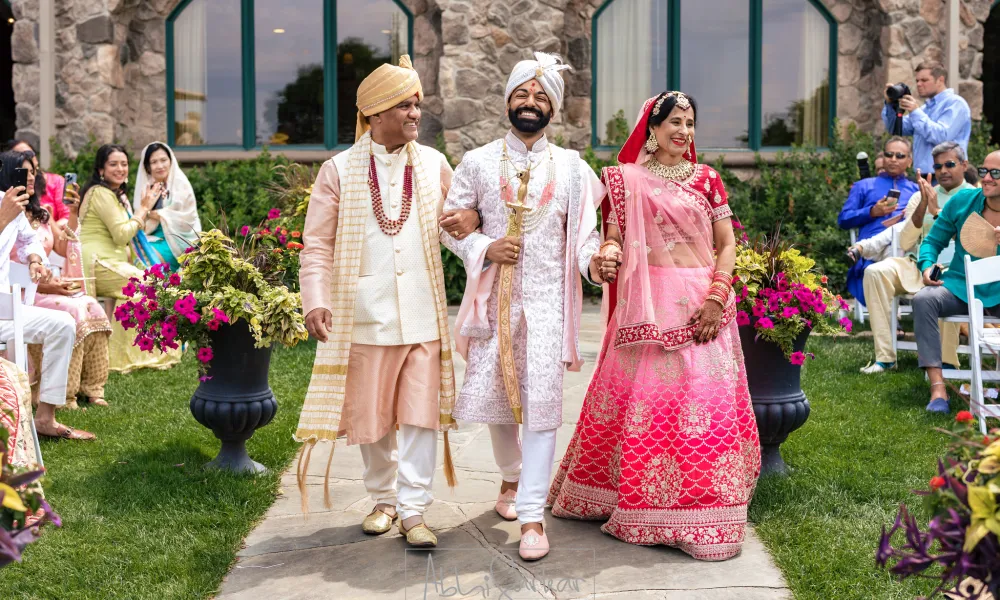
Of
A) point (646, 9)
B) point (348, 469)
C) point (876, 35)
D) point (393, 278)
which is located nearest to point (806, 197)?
point (876, 35)

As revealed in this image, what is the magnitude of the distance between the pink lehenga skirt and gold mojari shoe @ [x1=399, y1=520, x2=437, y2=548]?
745mm

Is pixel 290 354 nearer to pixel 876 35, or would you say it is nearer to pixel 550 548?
pixel 550 548

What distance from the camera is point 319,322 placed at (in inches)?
164

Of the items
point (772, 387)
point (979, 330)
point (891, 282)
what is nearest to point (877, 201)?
point (891, 282)

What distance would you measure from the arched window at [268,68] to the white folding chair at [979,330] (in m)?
7.88

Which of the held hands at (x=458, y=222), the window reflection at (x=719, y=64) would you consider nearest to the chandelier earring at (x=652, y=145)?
the held hands at (x=458, y=222)

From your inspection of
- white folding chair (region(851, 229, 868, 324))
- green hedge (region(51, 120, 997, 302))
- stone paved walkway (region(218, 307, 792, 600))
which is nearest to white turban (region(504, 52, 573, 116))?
stone paved walkway (region(218, 307, 792, 600))

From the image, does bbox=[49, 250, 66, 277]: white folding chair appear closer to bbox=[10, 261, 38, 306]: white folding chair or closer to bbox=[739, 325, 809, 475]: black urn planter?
bbox=[10, 261, 38, 306]: white folding chair

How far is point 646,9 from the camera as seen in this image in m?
12.3

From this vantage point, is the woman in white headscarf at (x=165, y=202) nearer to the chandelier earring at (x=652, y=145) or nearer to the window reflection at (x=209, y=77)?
the window reflection at (x=209, y=77)

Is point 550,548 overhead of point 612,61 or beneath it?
beneath

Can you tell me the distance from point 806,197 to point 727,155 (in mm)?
1088

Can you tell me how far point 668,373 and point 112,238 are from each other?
17.9 feet

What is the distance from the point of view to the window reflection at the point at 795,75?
12211 millimetres
